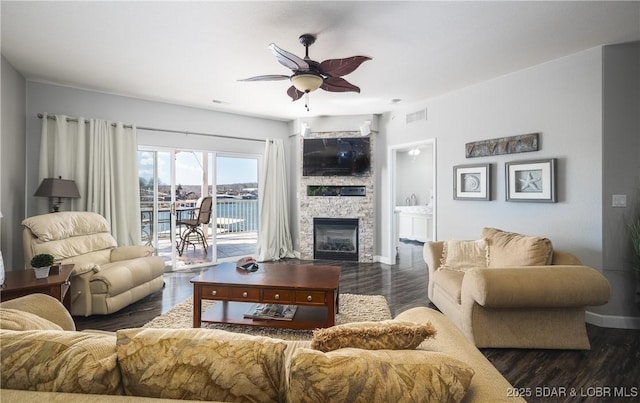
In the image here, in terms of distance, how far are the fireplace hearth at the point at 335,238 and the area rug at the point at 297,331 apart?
1907 millimetres

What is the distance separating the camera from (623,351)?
2277mm

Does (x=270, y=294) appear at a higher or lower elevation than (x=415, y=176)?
lower

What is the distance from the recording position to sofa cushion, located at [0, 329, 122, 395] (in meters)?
0.77

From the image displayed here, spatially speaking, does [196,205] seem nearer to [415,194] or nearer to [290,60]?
[290,60]

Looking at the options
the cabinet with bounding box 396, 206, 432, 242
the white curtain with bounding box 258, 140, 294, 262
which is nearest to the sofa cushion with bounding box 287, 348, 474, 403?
the white curtain with bounding box 258, 140, 294, 262

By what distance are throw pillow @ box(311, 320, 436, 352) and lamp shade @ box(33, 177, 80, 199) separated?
390 centimetres

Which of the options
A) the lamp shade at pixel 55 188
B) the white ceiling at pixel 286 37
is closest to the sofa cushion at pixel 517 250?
the white ceiling at pixel 286 37

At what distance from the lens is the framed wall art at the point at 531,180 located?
3057mm

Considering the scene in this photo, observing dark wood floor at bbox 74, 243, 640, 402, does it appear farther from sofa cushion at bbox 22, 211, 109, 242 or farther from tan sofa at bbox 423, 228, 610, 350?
sofa cushion at bbox 22, 211, 109, 242

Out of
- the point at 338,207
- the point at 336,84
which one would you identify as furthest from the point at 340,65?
the point at 338,207

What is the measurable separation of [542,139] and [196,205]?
194 inches

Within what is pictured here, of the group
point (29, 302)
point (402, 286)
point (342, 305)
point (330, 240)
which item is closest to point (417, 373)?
point (29, 302)

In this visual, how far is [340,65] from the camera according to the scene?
2.41 m

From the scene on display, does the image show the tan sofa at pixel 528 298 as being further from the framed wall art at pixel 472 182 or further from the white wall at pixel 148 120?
the white wall at pixel 148 120
